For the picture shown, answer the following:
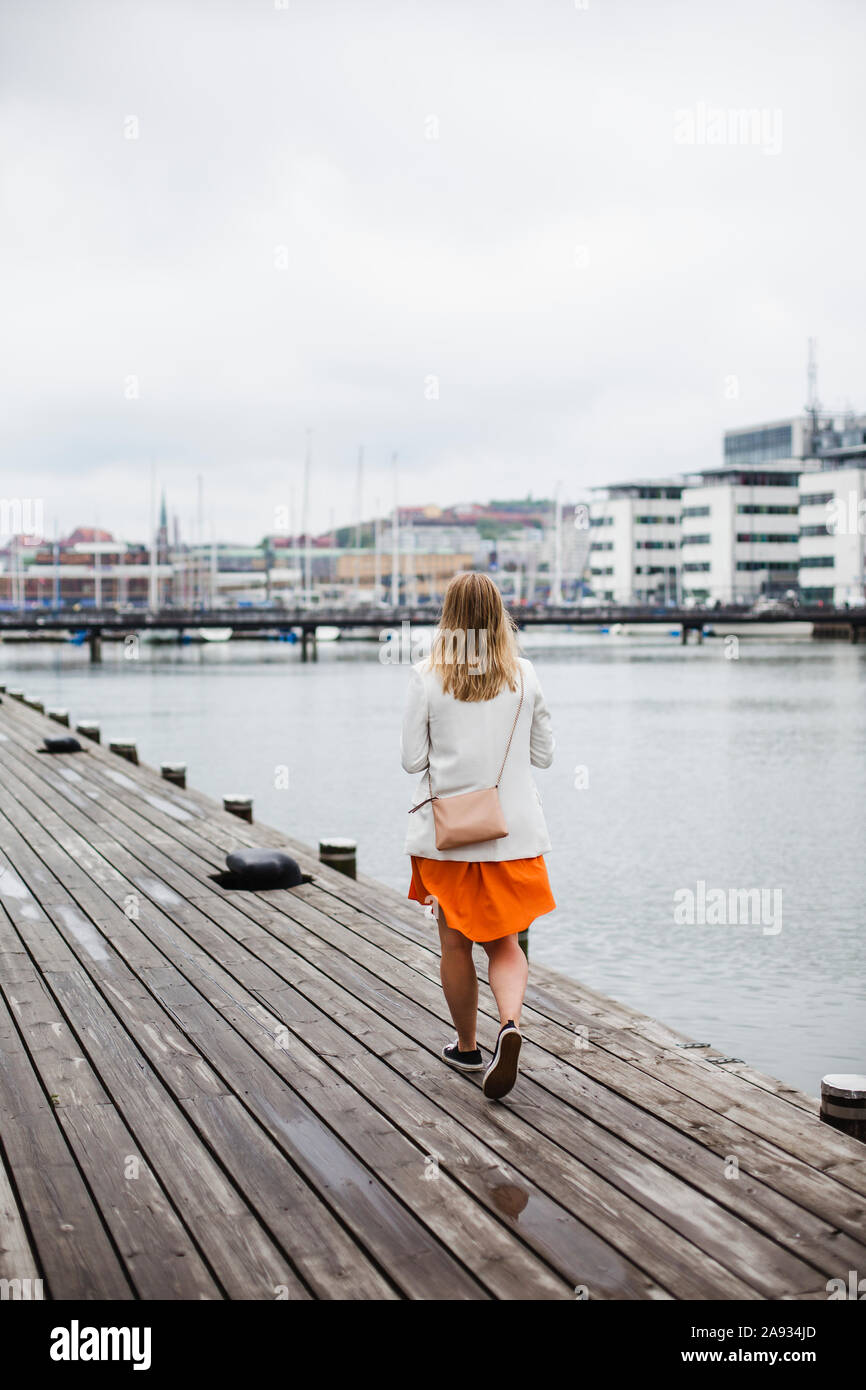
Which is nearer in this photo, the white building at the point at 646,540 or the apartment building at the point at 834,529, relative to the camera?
the apartment building at the point at 834,529

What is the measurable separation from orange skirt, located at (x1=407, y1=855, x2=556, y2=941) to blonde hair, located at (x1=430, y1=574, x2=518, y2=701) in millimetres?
648

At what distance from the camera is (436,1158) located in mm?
4457

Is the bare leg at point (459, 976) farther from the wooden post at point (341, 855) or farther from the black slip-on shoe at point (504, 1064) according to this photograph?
the wooden post at point (341, 855)

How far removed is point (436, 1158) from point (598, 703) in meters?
48.2

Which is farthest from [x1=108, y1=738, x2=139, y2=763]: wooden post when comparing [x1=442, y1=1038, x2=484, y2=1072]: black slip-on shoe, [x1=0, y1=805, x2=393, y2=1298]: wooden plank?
[x1=442, y1=1038, x2=484, y2=1072]: black slip-on shoe

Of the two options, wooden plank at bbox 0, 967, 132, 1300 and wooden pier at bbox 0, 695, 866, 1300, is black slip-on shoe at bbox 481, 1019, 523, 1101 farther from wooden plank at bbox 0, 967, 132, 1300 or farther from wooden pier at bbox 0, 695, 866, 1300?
wooden plank at bbox 0, 967, 132, 1300

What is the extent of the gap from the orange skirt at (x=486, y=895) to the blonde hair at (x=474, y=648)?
0.65 metres

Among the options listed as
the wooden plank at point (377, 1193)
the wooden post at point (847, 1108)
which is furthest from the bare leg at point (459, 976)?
the wooden post at point (847, 1108)

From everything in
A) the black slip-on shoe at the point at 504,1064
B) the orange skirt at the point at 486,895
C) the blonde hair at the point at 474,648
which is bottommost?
the black slip-on shoe at the point at 504,1064

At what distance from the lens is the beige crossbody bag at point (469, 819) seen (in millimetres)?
4969

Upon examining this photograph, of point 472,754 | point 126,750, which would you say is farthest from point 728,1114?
point 126,750

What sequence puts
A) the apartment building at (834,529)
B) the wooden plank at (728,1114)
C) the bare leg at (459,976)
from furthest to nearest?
the apartment building at (834,529) < the bare leg at (459,976) < the wooden plank at (728,1114)

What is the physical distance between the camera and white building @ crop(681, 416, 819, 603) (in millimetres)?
122188
